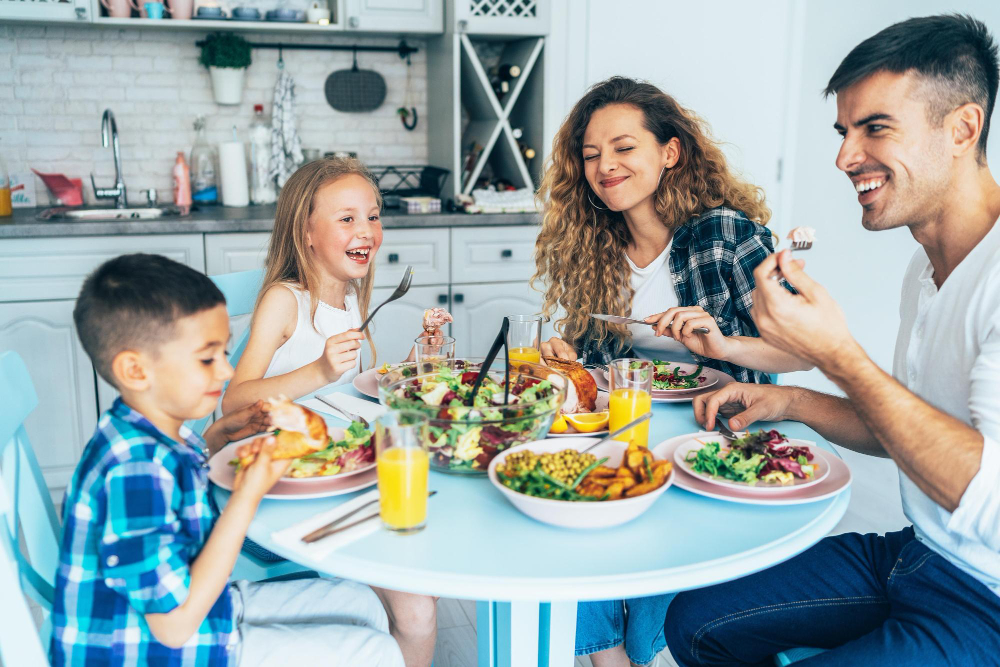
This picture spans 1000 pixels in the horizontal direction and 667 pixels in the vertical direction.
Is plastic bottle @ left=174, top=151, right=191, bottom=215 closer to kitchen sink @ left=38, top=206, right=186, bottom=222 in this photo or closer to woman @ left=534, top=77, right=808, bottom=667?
kitchen sink @ left=38, top=206, right=186, bottom=222

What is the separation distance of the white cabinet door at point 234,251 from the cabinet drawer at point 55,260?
120 mm

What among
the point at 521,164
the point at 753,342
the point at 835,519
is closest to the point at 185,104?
the point at 521,164

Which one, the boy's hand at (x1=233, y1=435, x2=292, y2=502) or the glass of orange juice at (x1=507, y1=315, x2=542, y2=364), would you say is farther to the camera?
the glass of orange juice at (x1=507, y1=315, x2=542, y2=364)

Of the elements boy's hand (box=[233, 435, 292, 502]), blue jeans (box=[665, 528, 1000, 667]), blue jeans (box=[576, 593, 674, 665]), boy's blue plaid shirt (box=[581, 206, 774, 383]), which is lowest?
blue jeans (box=[576, 593, 674, 665])

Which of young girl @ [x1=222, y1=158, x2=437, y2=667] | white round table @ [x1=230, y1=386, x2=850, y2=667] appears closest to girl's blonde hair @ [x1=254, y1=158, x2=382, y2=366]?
young girl @ [x1=222, y1=158, x2=437, y2=667]

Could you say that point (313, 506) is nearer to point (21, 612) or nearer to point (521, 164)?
point (21, 612)

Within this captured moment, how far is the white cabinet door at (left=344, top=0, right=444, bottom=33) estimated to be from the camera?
126 inches

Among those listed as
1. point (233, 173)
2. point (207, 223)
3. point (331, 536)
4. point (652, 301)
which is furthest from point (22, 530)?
point (233, 173)

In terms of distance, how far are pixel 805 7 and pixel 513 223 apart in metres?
1.88

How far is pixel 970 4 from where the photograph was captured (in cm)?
353

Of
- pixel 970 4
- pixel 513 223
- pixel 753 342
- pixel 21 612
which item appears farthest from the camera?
pixel 970 4

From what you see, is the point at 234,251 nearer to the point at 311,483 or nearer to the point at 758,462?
the point at 311,483

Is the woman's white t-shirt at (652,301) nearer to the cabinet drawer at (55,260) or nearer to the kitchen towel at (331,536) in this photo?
the kitchen towel at (331,536)

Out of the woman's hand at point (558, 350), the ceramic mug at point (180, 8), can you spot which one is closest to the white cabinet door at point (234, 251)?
the ceramic mug at point (180, 8)
